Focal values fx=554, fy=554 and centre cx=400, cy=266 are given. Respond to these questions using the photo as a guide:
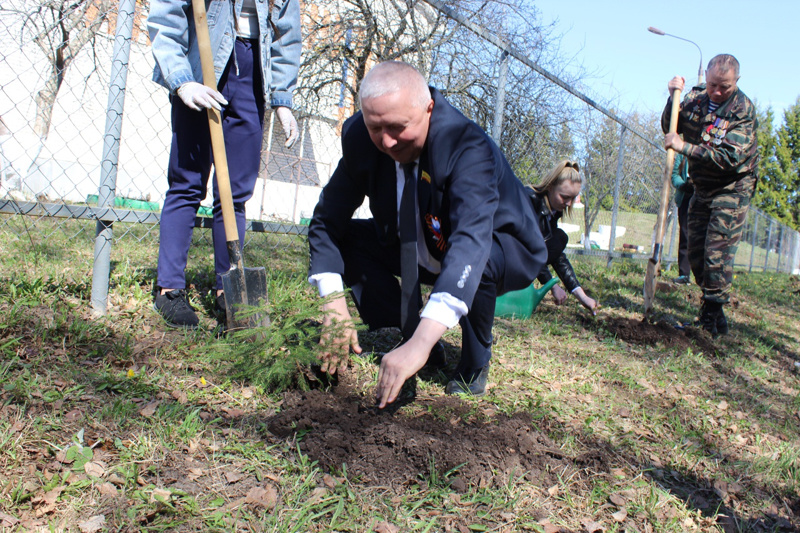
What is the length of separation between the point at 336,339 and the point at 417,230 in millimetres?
562

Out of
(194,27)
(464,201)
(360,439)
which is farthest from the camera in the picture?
(194,27)

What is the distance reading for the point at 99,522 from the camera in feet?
A: 4.58

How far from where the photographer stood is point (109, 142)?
2.72m

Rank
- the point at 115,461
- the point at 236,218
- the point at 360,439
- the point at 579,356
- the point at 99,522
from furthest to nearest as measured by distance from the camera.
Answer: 1. the point at 579,356
2. the point at 236,218
3. the point at 360,439
4. the point at 115,461
5. the point at 99,522

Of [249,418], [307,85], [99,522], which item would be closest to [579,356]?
[249,418]

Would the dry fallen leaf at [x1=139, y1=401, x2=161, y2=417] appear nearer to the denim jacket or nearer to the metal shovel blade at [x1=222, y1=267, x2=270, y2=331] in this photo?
the metal shovel blade at [x1=222, y1=267, x2=270, y2=331]

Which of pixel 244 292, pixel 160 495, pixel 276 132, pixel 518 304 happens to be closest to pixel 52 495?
pixel 160 495

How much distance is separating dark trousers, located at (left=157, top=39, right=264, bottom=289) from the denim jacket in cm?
Result: 8

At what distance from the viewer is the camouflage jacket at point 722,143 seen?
4309 mm

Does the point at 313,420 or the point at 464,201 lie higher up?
the point at 464,201

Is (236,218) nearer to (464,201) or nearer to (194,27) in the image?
(194,27)

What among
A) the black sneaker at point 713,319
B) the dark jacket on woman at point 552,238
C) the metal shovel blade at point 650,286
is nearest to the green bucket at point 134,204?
the dark jacket on woman at point 552,238

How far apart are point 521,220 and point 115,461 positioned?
5.68 feet

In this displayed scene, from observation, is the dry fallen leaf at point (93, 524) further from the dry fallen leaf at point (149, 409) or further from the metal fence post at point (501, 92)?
the metal fence post at point (501, 92)
